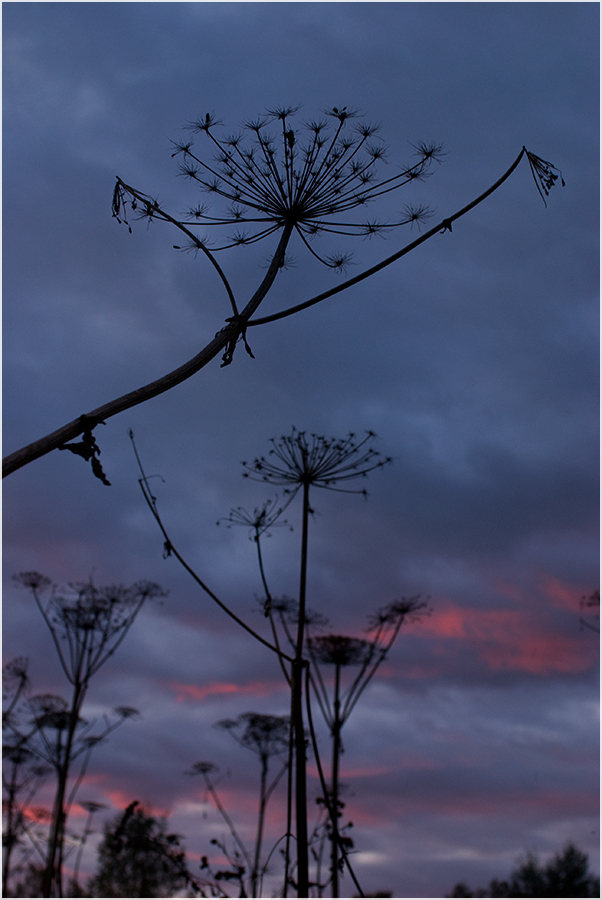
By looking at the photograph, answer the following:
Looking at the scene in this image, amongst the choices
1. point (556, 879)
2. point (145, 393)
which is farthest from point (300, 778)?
point (556, 879)

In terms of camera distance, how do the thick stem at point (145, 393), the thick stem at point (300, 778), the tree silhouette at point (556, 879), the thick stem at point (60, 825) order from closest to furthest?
the thick stem at point (145, 393) < the thick stem at point (300, 778) < the thick stem at point (60, 825) < the tree silhouette at point (556, 879)

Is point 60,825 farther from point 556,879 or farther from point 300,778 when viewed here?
point 556,879

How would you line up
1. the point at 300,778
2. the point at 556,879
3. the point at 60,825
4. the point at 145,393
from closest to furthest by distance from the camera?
the point at 145,393 < the point at 300,778 < the point at 60,825 < the point at 556,879

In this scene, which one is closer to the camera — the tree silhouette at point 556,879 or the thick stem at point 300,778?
the thick stem at point 300,778

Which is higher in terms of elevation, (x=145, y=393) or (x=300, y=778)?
(x=145, y=393)

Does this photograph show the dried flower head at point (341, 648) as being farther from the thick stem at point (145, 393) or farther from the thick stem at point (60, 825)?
the thick stem at point (145, 393)

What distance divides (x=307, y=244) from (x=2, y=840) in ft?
66.9

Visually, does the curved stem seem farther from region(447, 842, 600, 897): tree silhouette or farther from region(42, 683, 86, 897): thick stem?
region(447, 842, 600, 897): tree silhouette

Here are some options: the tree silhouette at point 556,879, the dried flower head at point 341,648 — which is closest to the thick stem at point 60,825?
the dried flower head at point 341,648

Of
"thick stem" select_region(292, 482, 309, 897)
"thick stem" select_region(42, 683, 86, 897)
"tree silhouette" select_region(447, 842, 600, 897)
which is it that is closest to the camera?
"thick stem" select_region(292, 482, 309, 897)

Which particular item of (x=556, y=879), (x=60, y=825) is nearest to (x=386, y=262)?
(x=60, y=825)

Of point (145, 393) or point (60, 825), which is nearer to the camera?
point (145, 393)

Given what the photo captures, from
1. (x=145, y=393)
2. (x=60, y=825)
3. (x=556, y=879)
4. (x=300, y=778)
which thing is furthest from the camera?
(x=556, y=879)

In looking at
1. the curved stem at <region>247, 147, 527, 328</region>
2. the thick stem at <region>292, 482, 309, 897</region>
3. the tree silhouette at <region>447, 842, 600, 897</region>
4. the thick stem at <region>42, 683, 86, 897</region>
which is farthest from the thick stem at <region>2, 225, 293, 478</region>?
the tree silhouette at <region>447, 842, 600, 897</region>
